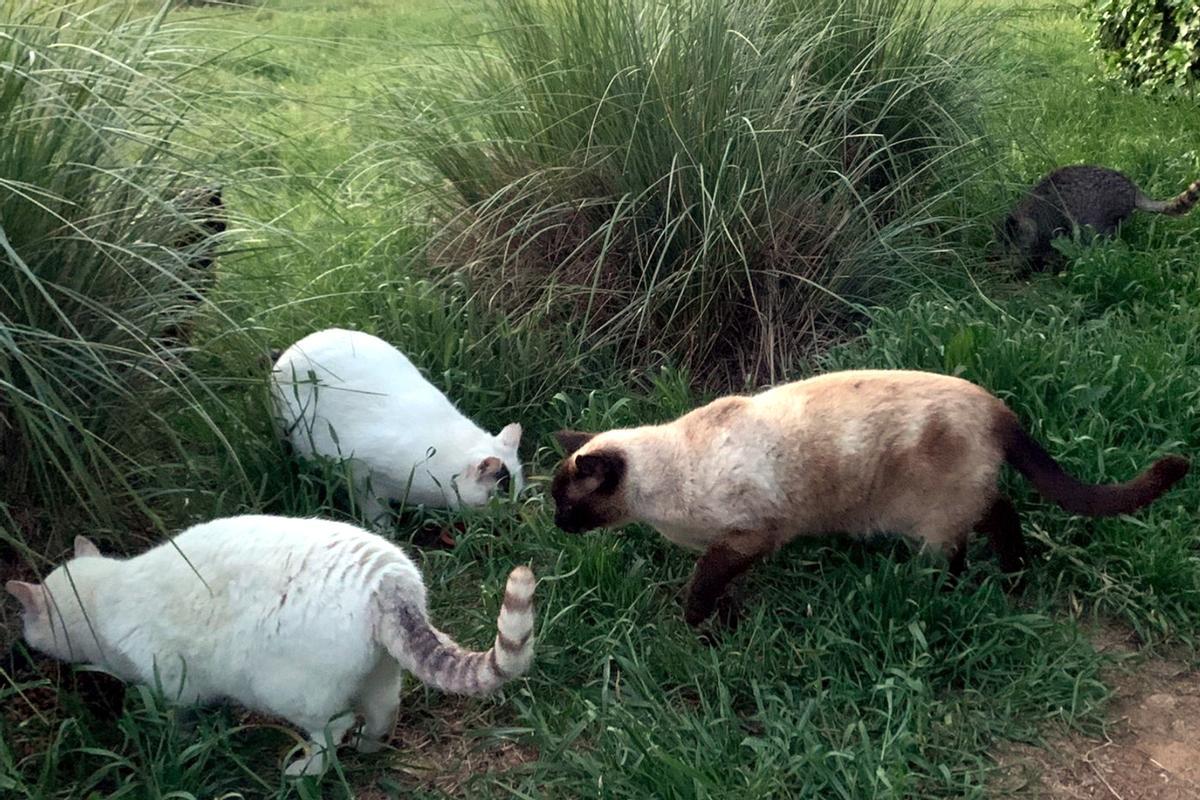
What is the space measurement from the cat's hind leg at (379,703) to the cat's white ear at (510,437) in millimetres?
1260

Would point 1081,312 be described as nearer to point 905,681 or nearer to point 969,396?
point 969,396

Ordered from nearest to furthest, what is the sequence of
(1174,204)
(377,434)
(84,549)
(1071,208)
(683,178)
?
1. (84,549)
2. (377,434)
3. (683,178)
4. (1071,208)
5. (1174,204)

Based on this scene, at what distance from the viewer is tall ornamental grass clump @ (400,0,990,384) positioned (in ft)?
14.8

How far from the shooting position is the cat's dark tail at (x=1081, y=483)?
3.02 meters

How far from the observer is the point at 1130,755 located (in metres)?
2.80

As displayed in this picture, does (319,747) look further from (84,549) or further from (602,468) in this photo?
(602,468)

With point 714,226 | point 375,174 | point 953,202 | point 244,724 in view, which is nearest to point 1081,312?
point 953,202

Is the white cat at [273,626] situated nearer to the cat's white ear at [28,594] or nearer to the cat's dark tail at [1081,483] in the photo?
the cat's white ear at [28,594]

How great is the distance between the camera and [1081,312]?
468 cm

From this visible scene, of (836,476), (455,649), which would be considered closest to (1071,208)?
(836,476)

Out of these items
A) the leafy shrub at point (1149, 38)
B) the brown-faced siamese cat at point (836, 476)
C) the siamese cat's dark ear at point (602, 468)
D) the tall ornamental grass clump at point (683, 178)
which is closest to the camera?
the brown-faced siamese cat at point (836, 476)

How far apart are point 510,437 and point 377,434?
48cm

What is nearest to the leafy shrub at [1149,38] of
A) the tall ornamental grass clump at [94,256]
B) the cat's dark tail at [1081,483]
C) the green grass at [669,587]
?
the green grass at [669,587]

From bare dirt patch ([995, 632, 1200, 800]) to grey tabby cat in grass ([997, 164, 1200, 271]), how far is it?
2.71 m
